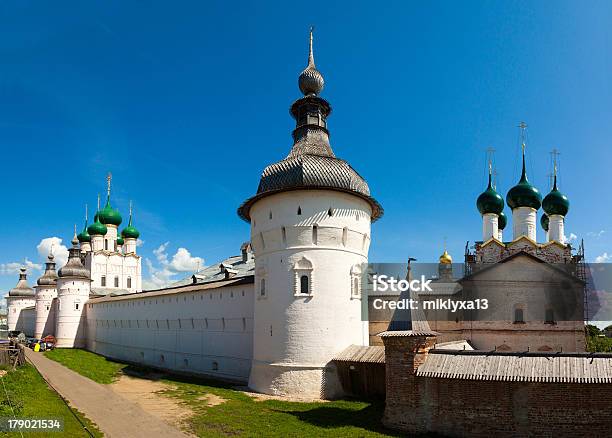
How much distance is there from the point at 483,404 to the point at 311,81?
12.9 m

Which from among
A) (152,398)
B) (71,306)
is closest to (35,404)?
(152,398)

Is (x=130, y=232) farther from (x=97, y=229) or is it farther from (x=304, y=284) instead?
(x=304, y=284)

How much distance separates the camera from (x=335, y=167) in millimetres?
15836

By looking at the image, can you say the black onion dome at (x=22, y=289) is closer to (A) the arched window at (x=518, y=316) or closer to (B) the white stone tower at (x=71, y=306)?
(B) the white stone tower at (x=71, y=306)

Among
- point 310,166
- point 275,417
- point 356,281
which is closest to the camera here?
point 275,417

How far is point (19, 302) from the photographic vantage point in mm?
49125

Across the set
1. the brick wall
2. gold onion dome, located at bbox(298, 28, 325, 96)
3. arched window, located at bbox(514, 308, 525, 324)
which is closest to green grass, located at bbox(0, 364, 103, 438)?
the brick wall

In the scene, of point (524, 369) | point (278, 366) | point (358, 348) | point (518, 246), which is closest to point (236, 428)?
point (278, 366)

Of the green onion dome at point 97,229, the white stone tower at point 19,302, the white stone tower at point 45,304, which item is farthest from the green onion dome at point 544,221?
the white stone tower at point 19,302

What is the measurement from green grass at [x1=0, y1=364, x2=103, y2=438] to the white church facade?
5.92 metres

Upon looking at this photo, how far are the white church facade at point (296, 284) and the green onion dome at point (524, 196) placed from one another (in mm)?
68

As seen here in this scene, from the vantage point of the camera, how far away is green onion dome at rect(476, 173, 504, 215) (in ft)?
83.5

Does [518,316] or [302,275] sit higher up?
[302,275]

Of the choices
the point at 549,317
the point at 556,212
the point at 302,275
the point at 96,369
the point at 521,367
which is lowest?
the point at 96,369
